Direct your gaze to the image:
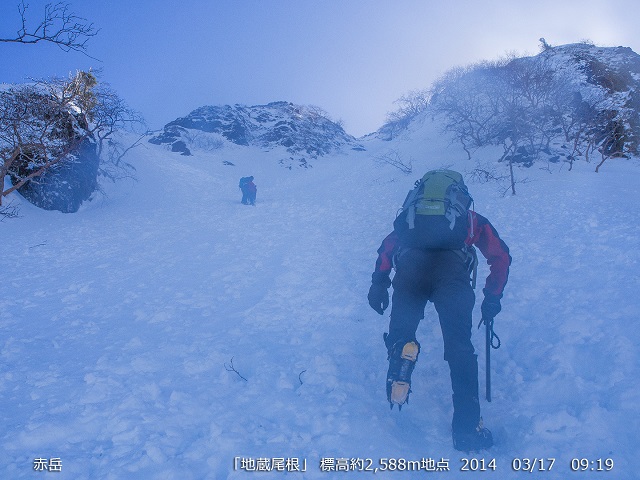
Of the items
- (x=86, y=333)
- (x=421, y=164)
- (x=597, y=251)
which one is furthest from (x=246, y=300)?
(x=421, y=164)

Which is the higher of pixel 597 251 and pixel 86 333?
pixel 597 251

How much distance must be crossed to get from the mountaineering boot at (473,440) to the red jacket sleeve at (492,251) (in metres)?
1.39

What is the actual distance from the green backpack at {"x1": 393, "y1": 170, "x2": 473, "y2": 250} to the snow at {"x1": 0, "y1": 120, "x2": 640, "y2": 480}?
1671mm

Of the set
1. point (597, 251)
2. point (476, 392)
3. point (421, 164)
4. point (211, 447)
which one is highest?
point (421, 164)

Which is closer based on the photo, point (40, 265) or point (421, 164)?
point (40, 265)

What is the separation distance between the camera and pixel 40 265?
28.8 feet

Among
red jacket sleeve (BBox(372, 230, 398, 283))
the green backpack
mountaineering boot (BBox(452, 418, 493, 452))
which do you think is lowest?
mountaineering boot (BBox(452, 418, 493, 452))

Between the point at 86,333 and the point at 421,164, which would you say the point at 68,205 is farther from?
the point at 421,164

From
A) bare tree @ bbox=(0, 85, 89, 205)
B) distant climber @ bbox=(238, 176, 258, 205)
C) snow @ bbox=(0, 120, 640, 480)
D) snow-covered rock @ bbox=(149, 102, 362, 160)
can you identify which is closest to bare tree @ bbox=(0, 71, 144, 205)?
bare tree @ bbox=(0, 85, 89, 205)

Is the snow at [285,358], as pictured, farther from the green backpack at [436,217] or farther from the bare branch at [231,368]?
the green backpack at [436,217]

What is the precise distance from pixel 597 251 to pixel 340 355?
18.1ft

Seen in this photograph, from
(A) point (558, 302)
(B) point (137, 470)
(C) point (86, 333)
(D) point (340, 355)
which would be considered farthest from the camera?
(C) point (86, 333)

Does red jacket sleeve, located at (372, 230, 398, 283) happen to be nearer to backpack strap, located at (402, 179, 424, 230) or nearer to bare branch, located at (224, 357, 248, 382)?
backpack strap, located at (402, 179, 424, 230)

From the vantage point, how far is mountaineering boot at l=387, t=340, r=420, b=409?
307 cm
